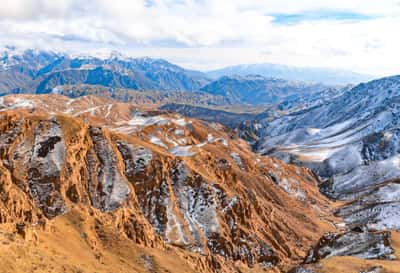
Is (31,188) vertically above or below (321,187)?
above

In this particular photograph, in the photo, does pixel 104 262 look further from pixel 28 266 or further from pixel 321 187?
pixel 321 187

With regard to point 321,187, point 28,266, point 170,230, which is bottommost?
point 321,187

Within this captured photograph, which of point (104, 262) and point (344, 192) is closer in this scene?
point (104, 262)

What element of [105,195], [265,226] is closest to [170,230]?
[105,195]

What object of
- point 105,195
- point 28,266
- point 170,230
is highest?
point 28,266

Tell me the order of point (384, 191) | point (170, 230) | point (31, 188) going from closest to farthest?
1. point (31, 188)
2. point (170, 230)
3. point (384, 191)

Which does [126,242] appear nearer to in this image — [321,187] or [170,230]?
[170,230]

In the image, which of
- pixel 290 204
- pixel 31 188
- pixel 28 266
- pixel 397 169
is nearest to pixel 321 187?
pixel 397 169

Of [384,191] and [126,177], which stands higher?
[126,177]

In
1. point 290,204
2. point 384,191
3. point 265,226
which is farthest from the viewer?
point 384,191
